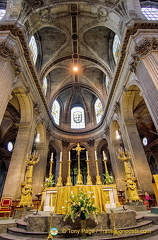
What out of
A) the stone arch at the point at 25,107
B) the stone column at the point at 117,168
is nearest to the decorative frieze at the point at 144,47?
the stone arch at the point at 25,107

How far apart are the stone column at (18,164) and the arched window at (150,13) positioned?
1263 cm

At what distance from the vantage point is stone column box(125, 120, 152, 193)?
785 centimetres

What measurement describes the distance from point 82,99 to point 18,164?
45.5 ft

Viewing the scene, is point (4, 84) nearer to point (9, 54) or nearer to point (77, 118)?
point (9, 54)

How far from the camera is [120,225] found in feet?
11.6

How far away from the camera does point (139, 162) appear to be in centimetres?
841

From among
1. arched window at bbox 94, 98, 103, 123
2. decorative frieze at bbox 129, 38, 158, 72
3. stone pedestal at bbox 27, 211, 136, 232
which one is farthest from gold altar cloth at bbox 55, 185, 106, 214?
arched window at bbox 94, 98, 103, 123

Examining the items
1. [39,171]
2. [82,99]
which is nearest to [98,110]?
[82,99]

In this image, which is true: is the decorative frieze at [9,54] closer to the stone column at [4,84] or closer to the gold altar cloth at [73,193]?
the stone column at [4,84]

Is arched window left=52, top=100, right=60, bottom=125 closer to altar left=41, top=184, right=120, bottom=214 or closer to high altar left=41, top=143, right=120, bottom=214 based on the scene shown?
high altar left=41, top=143, right=120, bottom=214

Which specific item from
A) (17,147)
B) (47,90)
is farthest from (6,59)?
→ (47,90)

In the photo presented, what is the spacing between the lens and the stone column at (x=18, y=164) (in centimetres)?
767

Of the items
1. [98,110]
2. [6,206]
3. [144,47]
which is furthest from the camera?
[98,110]

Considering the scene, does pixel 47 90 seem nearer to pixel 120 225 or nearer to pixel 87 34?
pixel 87 34
